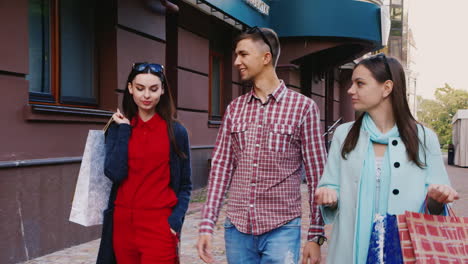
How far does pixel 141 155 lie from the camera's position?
2.97m

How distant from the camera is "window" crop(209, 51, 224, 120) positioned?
38.4ft

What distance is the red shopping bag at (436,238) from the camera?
2.02 metres

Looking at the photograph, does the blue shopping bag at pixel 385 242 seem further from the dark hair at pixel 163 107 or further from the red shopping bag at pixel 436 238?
the dark hair at pixel 163 107

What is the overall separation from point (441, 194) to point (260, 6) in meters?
10.5

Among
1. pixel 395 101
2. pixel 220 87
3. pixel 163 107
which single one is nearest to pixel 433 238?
pixel 395 101

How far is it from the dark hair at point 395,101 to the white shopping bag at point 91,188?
4.59 feet

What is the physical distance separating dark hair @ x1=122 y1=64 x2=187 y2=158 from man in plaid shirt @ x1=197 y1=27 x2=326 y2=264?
317mm

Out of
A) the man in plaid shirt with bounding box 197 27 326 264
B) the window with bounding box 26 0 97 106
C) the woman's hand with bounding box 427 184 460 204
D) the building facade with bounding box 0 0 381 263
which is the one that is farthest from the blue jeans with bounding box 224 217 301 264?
the window with bounding box 26 0 97 106

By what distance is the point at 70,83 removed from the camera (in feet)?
20.8

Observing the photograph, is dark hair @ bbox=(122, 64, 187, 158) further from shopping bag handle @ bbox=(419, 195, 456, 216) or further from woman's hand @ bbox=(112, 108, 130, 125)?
shopping bag handle @ bbox=(419, 195, 456, 216)

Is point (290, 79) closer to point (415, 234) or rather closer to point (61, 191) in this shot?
point (61, 191)

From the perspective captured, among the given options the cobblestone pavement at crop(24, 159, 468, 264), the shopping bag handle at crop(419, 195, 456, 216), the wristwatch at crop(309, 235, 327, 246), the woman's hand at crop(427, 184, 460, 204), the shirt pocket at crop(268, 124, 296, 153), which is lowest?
the cobblestone pavement at crop(24, 159, 468, 264)

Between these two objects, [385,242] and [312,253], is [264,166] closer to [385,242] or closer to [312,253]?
[312,253]

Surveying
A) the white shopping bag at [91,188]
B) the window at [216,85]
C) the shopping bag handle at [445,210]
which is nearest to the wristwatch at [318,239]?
the shopping bag handle at [445,210]
